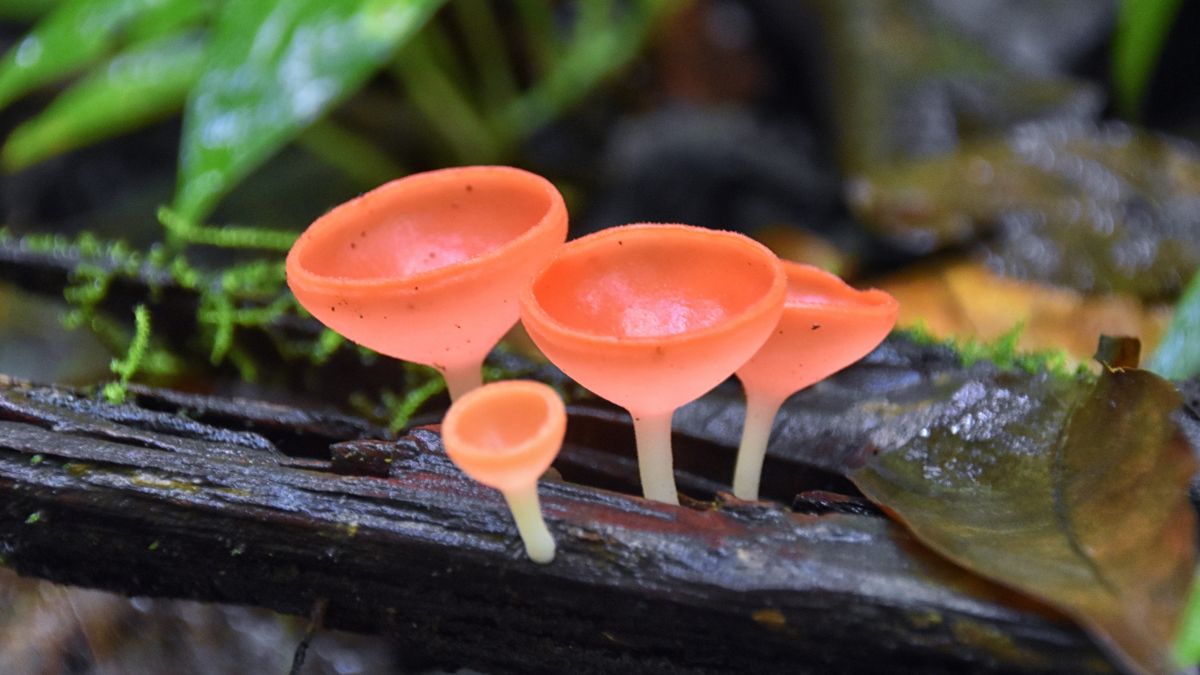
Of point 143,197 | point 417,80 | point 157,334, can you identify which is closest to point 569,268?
point 157,334

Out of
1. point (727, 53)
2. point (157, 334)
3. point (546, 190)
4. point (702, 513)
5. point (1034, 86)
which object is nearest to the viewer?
point (702, 513)

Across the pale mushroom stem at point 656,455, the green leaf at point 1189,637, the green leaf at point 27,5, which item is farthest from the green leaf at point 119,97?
the green leaf at point 1189,637

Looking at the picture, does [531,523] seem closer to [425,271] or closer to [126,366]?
[425,271]

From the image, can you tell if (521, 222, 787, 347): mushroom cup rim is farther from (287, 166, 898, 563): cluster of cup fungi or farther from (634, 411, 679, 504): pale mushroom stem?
(634, 411, 679, 504): pale mushroom stem

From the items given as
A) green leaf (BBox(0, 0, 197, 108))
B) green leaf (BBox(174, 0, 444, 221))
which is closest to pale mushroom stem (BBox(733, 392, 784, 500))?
green leaf (BBox(174, 0, 444, 221))

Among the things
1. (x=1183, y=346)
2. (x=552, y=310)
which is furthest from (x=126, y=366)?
(x=1183, y=346)

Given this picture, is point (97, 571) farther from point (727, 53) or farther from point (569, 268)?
point (727, 53)
